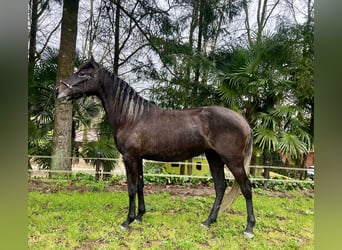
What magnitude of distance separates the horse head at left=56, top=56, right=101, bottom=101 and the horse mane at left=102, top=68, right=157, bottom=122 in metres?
0.12

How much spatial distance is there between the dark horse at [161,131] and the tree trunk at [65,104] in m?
1.85

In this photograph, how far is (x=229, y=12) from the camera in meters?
5.11

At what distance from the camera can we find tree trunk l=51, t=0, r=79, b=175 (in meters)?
4.41

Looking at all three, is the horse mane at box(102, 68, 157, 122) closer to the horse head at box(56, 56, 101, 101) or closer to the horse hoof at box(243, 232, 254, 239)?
the horse head at box(56, 56, 101, 101)

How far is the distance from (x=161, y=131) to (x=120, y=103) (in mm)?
491

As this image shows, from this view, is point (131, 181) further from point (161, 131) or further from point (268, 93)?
point (268, 93)

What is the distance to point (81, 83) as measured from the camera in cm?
272

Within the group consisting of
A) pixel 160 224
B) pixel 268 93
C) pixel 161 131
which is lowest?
pixel 160 224

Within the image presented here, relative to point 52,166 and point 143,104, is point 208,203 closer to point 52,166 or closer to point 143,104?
point 143,104

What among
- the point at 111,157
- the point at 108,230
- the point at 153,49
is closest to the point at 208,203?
the point at 108,230

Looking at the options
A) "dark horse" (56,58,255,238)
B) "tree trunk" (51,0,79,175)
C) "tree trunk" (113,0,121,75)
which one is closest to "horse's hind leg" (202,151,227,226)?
"dark horse" (56,58,255,238)

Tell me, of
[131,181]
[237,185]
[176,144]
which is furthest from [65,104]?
[237,185]

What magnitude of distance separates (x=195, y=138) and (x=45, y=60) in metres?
3.39

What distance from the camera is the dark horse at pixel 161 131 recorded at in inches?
102
